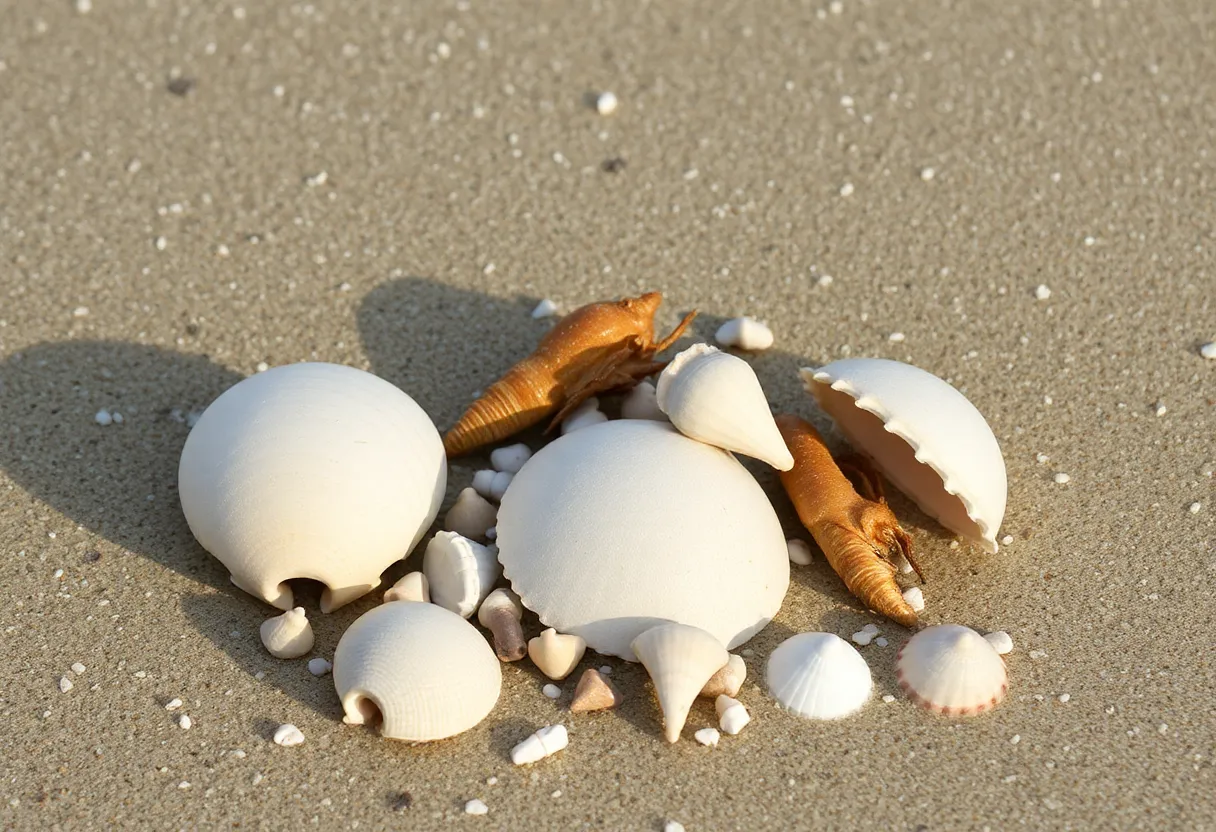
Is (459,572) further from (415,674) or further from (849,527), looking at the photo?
(849,527)

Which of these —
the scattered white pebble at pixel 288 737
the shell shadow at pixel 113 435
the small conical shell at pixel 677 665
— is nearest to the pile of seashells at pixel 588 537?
the small conical shell at pixel 677 665

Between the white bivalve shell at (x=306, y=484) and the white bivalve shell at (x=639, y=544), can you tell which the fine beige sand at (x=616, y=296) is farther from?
the white bivalve shell at (x=306, y=484)

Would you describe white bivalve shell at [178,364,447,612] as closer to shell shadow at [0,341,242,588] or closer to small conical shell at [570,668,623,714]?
shell shadow at [0,341,242,588]

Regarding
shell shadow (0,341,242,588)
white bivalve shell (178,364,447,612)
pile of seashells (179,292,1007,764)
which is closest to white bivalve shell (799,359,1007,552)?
pile of seashells (179,292,1007,764)

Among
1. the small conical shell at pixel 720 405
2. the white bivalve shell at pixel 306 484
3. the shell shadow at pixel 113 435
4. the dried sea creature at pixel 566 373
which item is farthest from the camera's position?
the dried sea creature at pixel 566 373

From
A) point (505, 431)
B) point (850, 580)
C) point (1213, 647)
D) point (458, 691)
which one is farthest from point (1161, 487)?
point (458, 691)
